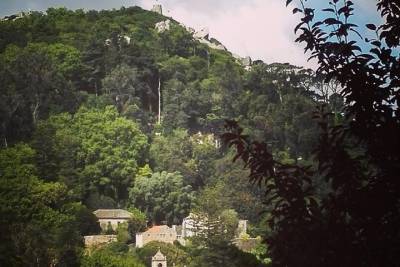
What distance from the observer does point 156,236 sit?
32062mm

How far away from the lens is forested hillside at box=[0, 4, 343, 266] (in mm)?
30484

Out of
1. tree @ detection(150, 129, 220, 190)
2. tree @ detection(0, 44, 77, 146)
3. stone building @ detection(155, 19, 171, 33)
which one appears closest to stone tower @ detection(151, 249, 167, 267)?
tree @ detection(150, 129, 220, 190)

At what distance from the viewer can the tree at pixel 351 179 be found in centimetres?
311

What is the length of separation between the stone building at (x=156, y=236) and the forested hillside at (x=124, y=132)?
127 centimetres

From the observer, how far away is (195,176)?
4125 centimetres

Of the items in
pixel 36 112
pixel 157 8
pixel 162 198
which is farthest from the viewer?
pixel 157 8

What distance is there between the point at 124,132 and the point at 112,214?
28.6 ft

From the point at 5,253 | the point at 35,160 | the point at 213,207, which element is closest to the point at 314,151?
the point at 5,253

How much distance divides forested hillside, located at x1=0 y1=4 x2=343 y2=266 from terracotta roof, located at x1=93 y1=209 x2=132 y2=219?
986 millimetres

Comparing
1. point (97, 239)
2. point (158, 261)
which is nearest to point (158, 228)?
point (97, 239)

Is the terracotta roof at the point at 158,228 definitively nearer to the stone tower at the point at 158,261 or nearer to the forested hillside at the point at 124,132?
the forested hillside at the point at 124,132

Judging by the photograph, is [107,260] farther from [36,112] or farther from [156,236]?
[36,112]

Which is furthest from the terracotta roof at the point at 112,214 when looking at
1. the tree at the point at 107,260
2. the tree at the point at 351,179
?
the tree at the point at 351,179

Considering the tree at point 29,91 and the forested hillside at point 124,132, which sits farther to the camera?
the tree at point 29,91
